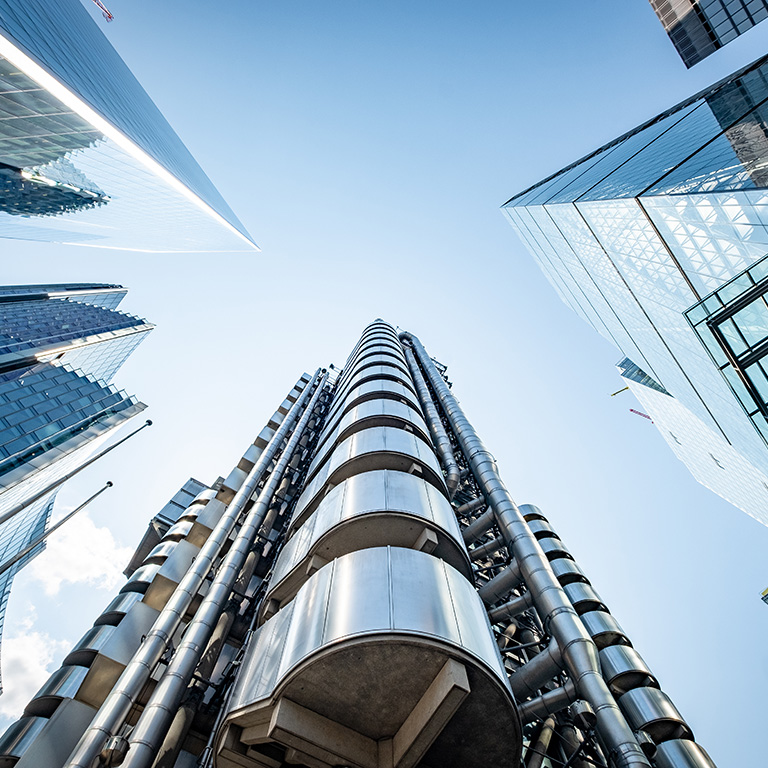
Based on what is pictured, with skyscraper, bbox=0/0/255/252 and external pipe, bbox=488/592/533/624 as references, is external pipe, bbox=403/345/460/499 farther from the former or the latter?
skyscraper, bbox=0/0/255/252

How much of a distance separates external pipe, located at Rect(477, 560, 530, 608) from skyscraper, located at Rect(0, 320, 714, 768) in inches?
2.1

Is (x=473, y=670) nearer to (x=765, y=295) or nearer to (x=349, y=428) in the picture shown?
(x=349, y=428)

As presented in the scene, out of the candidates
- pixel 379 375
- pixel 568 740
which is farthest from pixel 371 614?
pixel 379 375

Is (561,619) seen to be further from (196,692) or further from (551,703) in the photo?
(196,692)

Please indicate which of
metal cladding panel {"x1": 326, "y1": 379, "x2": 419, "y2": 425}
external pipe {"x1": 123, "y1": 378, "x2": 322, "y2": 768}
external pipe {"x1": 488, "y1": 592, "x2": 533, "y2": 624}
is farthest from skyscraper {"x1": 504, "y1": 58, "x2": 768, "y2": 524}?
external pipe {"x1": 123, "y1": 378, "x2": 322, "y2": 768}

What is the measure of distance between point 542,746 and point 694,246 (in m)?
22.5

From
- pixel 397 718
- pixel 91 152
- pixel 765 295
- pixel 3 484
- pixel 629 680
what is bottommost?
pixel 629 680

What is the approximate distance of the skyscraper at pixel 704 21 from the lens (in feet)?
186

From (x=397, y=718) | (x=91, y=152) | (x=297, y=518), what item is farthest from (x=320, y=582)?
(x=91, y=152)

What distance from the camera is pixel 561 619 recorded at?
12297mm

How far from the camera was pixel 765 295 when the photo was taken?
20188 mm

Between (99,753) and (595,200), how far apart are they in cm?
3623

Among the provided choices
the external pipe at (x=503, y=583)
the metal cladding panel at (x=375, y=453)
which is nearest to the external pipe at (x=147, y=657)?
the metal cladding panel at (x=375, y=453)

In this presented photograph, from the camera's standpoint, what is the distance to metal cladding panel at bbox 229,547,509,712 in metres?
8.88
